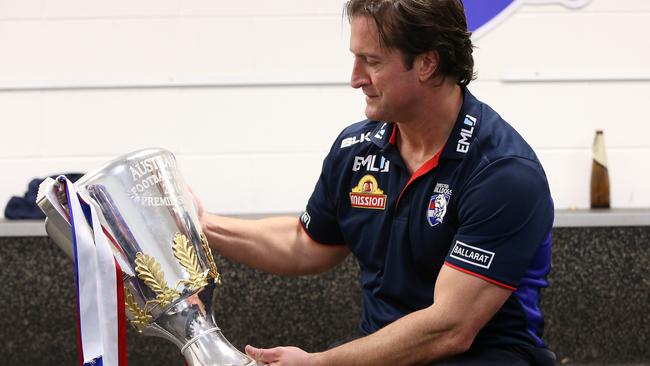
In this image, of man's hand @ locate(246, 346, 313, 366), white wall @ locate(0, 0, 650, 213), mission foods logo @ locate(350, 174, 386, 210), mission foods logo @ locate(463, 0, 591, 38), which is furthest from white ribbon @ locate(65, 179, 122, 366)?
mission foods logo @ locate(463, 0, 591, 38)

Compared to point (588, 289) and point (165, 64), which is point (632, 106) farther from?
point (165, 64)

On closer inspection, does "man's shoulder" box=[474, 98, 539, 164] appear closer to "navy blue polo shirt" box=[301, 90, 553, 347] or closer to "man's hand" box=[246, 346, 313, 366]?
"navy blue polo shirt" box=[301, 90, 553, 347]

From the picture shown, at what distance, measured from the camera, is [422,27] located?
168 centimetres

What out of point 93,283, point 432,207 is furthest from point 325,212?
point 93,283

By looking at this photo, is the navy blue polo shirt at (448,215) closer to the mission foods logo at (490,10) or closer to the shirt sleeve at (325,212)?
the shirt sleeve at (325,212)

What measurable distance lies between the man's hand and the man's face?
45 centimetres

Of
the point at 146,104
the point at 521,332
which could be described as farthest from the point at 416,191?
the point at 146,104

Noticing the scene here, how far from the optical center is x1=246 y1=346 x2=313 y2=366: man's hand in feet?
5.21

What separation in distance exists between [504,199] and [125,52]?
1.68m

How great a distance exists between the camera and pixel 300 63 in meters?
2.96

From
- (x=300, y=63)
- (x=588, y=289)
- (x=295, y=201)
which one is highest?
(x=300, y=63)

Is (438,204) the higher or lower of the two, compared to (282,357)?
higher

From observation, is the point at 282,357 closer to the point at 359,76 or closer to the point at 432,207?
the point at 432,207

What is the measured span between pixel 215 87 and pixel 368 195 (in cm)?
126
